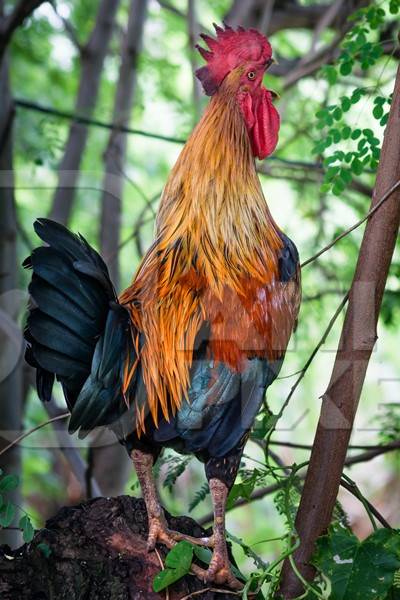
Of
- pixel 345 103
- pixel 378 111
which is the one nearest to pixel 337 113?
pixel 345 103

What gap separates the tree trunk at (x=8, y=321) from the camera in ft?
13.1

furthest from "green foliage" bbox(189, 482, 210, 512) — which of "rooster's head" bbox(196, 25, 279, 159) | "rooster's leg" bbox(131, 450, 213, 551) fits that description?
"rooster's head" bbox(196, 25, 279, 159)

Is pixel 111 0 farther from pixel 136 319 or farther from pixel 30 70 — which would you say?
pixel 136 319

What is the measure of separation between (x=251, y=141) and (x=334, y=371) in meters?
0.86

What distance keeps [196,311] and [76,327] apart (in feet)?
1.30

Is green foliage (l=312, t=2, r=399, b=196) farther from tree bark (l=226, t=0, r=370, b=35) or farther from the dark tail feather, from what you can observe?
tree bark (l=226, t=0, r=370, b=35)

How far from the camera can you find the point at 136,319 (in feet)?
8.05

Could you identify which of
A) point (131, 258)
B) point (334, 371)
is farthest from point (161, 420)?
point (131, 258)

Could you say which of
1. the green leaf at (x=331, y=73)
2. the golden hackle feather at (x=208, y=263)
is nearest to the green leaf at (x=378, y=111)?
the green leaf at (x=331, y=73)

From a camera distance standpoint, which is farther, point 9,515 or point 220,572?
point 220,572

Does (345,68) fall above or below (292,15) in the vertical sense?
below

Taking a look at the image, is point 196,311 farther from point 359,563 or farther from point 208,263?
point 359,563

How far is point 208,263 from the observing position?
2.56 metres

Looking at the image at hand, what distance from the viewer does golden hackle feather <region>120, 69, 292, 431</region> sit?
2.44 m
